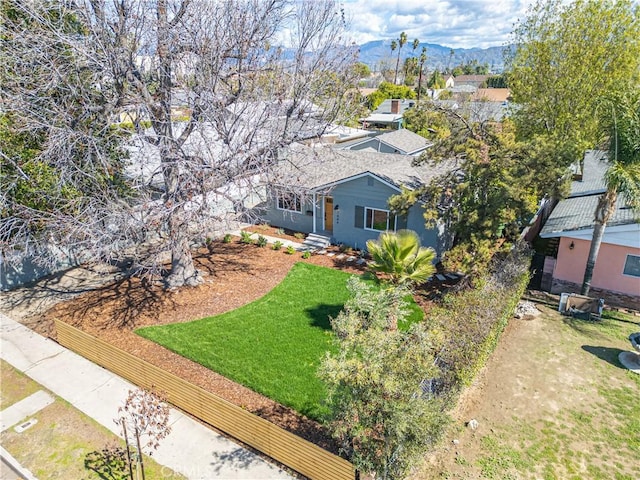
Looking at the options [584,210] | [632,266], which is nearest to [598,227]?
[632,266]

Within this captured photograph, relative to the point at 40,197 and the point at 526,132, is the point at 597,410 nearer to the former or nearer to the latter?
the point at 40,197

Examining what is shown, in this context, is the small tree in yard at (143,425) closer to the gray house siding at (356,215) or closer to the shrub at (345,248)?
the gray house siding at (356,215)

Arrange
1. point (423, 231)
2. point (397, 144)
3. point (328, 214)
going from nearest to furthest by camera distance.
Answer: point (423, 231) → point (328, 214) → point (397, 144)

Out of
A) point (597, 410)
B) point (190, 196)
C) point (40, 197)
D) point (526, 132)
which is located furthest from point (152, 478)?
point (526, 132)

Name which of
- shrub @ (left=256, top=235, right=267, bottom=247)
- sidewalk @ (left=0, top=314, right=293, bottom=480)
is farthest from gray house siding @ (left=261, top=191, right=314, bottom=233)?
sidewalk @ (left=0, top=314, right=293, bottom=480)

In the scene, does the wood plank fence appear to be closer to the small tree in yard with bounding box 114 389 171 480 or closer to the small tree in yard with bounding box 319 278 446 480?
the small tree in yard with bounding box 114 389 171 480

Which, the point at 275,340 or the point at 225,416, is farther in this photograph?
the point at 275,340

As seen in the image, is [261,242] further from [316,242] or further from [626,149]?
[626,149]
